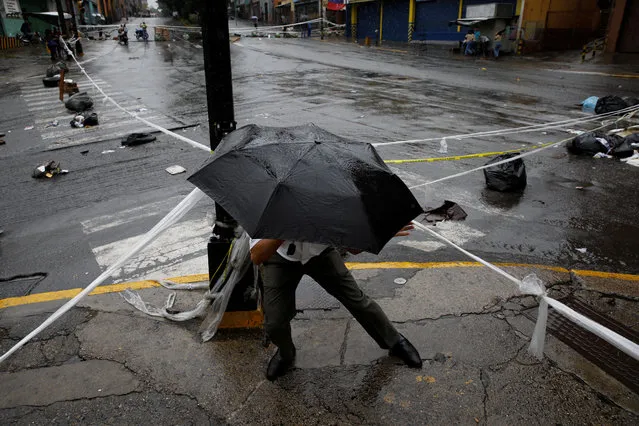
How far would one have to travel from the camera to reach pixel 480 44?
96.7 ft

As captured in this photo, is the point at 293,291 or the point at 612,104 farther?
the point at 612,104

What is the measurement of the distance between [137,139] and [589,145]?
904 cm

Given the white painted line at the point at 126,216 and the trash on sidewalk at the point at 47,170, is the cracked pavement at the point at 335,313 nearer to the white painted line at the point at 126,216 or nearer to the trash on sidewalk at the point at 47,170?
the white painted line at the point at 126,216

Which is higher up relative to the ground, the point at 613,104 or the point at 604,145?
the point at 613,104

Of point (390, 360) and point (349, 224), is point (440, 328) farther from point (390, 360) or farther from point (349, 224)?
point (349, 224)

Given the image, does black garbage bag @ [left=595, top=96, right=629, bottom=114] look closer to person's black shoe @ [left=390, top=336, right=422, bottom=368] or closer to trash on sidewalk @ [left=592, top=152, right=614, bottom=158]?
trash on sidewalk @ [left=592, top=152, right=614, bottom=158]

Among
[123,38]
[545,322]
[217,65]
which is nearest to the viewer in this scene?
[545,322]

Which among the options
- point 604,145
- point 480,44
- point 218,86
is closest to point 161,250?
point 218,86

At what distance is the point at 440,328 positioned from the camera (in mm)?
3779

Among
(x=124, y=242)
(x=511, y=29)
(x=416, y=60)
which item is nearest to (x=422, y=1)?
(x=511, y=29)

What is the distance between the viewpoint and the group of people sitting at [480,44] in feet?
93.8

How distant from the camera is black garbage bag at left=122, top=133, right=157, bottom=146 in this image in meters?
9.63

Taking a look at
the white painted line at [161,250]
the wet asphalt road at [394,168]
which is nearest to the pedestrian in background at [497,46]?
the wet asphalt road at [394,168]

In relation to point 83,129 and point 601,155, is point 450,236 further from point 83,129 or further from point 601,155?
point 83,129
